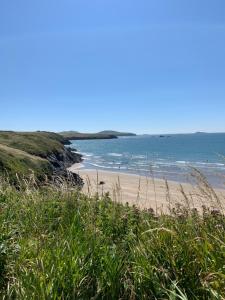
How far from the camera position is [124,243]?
543cm

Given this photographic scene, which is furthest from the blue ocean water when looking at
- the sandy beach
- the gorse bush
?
the gorse bush

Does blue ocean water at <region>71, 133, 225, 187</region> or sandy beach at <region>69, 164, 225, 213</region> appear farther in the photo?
blue ocean water at <region>71, 133, 225, 187</region>

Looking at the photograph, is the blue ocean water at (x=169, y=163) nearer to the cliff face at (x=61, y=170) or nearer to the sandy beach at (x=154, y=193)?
the sandy beach at (x=154, y=193)

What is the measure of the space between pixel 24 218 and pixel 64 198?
3.73 feet

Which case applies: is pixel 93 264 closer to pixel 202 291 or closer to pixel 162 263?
pixel 162 263

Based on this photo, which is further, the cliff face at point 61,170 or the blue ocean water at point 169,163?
the cliff face at point 61,170

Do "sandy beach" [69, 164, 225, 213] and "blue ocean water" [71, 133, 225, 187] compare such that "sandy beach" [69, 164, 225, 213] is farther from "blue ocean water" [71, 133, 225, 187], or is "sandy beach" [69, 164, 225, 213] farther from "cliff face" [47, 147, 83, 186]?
"cliff face" [47, 147, 83, 186]

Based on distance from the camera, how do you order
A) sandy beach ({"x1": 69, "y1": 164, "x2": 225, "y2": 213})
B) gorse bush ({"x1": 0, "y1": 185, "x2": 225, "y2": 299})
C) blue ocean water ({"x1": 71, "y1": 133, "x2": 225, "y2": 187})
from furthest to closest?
blue ocean water ({"x1": 71, "y1": 133, "x2": 225, "y2": 187}), sandy beach ({"x1": 69, "y1": 164, "x2": 225, "y2": 213}), gorse bush ({"x1": 0, "y1": 185, "x2": 225, "y2": 299})

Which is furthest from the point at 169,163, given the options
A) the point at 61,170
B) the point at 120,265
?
the point at 120,265

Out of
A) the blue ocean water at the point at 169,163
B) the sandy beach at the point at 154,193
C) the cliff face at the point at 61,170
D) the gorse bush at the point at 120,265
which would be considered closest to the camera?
the gorse bush at the point at 120,265

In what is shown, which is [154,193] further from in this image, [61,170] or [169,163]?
[169,163]

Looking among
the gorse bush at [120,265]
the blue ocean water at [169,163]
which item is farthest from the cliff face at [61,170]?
the gorse bush at [120,265]

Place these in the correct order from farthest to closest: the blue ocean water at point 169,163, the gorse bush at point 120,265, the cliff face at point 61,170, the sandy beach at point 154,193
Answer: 1. the cliff face at point 61,170
2. the blue ocean water at point 169,163
3. the sandy beach at point 154,193
4. the gorse bush at point 120,265

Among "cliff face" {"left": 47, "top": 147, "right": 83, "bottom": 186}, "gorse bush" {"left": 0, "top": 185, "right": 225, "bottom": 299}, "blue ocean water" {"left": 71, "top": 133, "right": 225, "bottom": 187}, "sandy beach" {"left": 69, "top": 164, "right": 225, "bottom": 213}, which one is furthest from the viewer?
"cliff face" {"left": 47, "top": 147, "right": 83, "bottom": 186}
